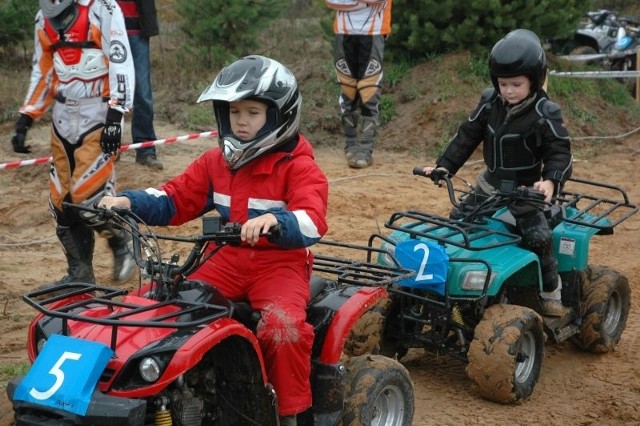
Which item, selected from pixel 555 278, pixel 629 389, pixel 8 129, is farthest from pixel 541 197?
pixel 8 129

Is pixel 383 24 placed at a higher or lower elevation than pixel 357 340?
higher

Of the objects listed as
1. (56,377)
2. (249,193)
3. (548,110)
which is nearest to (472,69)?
(548,110)

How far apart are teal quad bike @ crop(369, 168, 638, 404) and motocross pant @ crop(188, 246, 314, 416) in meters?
0.94

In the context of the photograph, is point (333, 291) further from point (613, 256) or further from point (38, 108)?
point (613, 256)

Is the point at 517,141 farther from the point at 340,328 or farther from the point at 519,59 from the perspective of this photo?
the point at 340,328

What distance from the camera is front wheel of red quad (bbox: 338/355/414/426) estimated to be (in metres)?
4.62

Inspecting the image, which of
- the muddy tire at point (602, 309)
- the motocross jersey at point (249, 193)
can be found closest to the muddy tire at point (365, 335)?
the motocross jersey at point (249, 193)

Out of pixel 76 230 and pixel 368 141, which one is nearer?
pixel 76 230

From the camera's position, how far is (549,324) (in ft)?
20.9

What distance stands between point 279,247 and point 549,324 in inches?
98.9

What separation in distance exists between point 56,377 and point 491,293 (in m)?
2.77

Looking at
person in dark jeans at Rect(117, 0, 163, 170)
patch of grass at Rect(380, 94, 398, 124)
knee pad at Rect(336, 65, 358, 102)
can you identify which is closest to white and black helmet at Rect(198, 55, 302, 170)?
person in dark jeans at Rect(117, 0, 163, 170)

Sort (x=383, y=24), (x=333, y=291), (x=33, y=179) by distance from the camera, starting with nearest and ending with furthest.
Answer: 1. (x=333, y=291)
2. (x=33, y=179)
3. (x=383, y=24)

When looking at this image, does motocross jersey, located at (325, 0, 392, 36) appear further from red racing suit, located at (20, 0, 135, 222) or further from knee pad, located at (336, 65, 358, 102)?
red racing suit, located at (20, 0, 135, 222)
